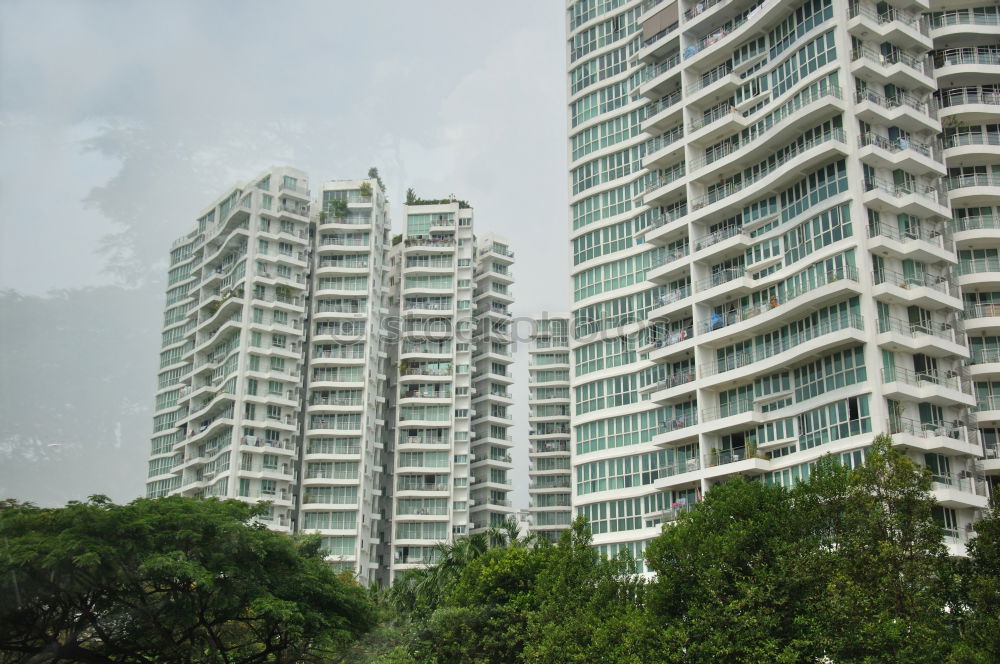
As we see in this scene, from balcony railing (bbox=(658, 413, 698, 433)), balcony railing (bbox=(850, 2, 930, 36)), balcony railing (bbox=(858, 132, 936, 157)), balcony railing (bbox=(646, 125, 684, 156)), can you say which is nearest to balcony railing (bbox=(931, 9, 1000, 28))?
balcony railing (bbox=(850, 2, 930, 36))

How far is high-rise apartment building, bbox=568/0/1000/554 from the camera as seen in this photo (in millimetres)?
48000

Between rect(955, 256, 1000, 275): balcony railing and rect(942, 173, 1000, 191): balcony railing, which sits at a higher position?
rect(942, 173, 1000, 191): balcony railing

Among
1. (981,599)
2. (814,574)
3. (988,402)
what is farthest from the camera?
(988,402)

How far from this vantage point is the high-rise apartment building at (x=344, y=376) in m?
89.0

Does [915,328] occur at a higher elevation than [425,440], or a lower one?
lower

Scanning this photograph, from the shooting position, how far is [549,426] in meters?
105

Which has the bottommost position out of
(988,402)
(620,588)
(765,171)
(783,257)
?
(620,588)

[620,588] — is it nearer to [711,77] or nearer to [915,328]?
[915,328]

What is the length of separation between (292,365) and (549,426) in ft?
92.0

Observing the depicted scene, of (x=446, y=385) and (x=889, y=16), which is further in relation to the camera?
(x=446, y=385)

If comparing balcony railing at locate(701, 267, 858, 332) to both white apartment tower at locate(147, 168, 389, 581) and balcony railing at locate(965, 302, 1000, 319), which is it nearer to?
balcony railing at locate(965, 302, 1000, 319)

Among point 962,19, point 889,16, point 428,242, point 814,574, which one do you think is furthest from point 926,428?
point 428,242

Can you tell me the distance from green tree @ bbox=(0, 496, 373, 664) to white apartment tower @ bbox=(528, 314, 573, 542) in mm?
60936

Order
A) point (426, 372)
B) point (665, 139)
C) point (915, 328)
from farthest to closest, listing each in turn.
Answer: point (426, 372) → point (665, 139) → point (915, 328)
